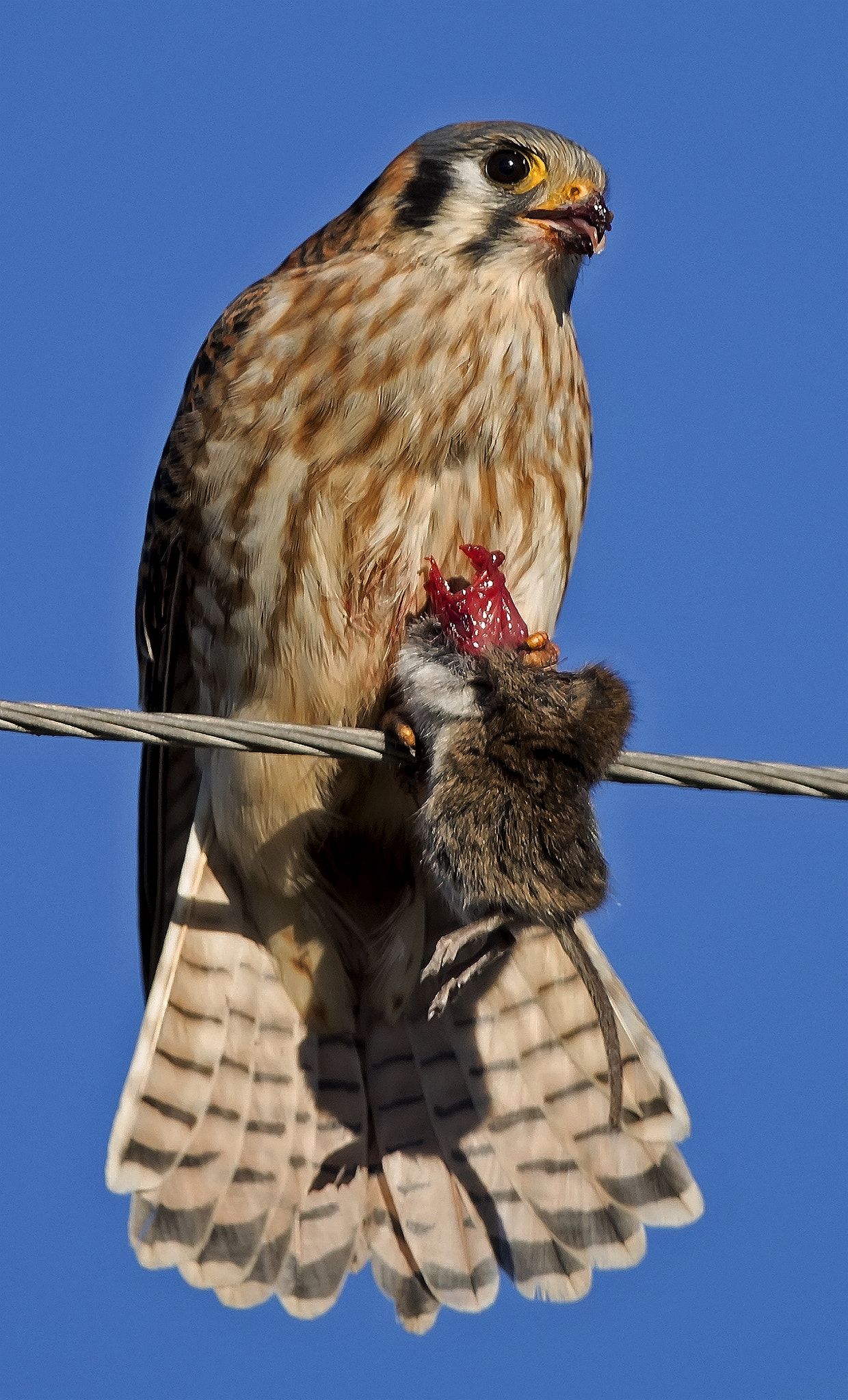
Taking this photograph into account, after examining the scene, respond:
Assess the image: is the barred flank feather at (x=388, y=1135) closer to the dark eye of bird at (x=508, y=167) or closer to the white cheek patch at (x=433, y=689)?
the white cheek patch at (x=433, y=689)

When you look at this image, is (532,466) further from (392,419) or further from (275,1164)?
(275,1164)

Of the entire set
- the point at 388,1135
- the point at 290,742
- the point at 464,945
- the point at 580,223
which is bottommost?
the point at 388,1135

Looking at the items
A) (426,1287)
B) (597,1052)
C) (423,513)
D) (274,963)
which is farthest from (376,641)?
(426,1287)

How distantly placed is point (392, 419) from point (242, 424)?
1.19 feet

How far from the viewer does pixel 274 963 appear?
15.6 ft

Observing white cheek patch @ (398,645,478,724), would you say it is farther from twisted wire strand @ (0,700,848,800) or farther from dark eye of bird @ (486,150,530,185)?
dark eye of bird @ (486,150,530,185)

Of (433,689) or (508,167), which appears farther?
(508,167)

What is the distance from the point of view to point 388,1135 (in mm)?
4766

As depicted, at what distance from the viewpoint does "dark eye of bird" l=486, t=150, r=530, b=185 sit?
4.53 m

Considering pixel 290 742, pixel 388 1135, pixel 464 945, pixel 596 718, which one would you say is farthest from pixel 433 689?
pixel 388 1135

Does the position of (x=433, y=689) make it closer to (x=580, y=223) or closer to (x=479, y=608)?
(x=479, y=608)

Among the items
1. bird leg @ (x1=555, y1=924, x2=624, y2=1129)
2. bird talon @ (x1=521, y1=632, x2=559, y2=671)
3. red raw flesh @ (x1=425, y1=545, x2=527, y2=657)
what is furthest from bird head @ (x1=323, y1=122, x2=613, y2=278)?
bird leg @ (x1=555, y1=924, x2=624, y2=1129)

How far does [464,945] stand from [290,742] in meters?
1.06

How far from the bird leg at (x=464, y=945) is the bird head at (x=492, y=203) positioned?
161cm
